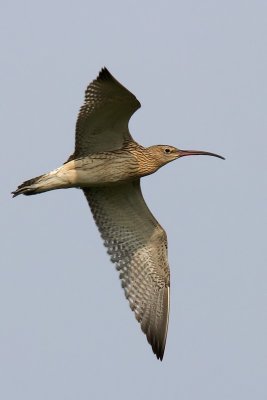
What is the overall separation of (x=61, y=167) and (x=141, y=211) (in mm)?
1959

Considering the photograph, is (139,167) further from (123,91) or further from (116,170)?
(123,91)

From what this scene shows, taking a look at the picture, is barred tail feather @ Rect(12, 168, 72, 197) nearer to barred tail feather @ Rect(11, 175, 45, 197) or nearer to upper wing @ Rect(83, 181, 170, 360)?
barred tail feather @ Rect(11, 175, 45, 197)

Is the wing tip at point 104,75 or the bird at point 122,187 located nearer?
the wing tip at point 104,75

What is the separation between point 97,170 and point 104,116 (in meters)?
0.99

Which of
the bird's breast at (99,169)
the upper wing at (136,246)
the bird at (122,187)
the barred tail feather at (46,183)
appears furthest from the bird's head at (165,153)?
the barred tail feather at (46,183)

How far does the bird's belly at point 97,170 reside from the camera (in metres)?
17.8

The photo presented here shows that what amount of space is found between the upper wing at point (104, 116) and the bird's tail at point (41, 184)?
534 millimetres

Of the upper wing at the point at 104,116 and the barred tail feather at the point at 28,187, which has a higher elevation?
the upper wing at the point at 104,116

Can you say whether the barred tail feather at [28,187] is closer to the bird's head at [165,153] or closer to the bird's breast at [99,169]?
the bird's breast at [99,169]

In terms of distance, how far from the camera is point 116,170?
17.8 metres

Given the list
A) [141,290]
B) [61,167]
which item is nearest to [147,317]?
[141,290]

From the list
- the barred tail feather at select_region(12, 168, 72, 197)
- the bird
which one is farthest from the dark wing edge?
the barred tail feather at select_region(12, 168, 72, 197)

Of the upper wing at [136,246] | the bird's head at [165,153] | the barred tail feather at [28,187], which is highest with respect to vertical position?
the bird's head at [165,153]

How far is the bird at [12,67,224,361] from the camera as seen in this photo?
17.2 metres
